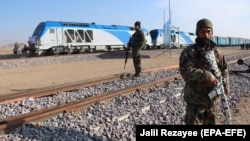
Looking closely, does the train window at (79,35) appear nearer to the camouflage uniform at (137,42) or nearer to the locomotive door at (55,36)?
the locomotive door at (55,36)

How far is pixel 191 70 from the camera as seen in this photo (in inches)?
162

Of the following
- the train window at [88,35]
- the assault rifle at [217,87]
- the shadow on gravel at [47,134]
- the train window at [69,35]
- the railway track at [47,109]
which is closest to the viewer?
the assault rifle at [217,87]

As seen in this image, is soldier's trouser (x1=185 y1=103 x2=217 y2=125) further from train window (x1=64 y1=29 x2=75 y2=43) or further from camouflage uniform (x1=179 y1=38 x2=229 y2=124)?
train window (x1=64 y1=29 x2=75 y2=43)

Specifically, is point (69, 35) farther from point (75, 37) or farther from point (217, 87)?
point (217, 87)

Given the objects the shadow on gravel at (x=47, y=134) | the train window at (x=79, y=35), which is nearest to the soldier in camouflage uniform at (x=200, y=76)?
the shadow on gravel at (x=47, y=134)

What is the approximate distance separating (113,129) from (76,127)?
627mm

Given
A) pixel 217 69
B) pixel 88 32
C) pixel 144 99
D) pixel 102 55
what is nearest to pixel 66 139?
pixel 217 69

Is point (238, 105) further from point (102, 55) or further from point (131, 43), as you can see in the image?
point (102, 55)

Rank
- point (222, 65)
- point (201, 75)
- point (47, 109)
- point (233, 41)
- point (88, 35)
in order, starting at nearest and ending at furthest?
point (201, 75) < point (222, 65) < point (47, 109) < point (88, 35) < point (233, 41)

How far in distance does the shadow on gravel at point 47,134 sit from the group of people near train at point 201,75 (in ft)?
5.76

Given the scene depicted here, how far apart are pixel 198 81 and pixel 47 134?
8.99 feet

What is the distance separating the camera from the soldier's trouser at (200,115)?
4.27 meters

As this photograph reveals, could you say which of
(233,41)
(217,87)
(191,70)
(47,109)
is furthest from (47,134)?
(233,41)

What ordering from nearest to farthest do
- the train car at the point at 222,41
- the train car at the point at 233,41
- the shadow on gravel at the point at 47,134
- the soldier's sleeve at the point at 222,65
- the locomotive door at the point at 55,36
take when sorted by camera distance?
the soldier's sleeve at the point at 222,65, the shadow on gravel at the point at 47,134, the locomotive door at the point at 55,36, the train car at the point at 222,41, the train car at the point at 233,41
